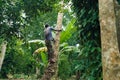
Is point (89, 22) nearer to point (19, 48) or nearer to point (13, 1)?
point (13, 1)

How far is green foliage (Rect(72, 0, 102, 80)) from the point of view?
20.4ft

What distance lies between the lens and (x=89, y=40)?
6.51 meters

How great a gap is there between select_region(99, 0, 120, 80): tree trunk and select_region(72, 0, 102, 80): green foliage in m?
1.99

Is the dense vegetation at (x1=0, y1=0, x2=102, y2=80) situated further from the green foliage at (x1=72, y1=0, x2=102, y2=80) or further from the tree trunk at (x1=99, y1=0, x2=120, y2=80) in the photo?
the tree trunk at (x1=99, y1=0, x2=120, y2=80)

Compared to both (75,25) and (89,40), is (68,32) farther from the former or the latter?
(89,40)

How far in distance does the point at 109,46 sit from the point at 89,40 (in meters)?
2.48

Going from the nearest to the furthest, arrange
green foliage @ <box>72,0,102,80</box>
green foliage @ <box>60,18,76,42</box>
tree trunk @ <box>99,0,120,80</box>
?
tree trunk @ <box>99,0,120,80</box> < green foliage @ <box>72,0,102,80</box> < green foliage @ <box>60,18,76,42</box>

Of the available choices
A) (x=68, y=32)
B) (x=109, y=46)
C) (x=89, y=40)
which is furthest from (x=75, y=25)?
(x=68, y=32)

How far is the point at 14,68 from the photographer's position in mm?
18172

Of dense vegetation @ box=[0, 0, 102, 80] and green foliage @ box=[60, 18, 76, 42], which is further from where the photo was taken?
green foliage @ box=[60, 18, 76, 42]

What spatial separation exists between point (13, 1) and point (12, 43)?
137cm

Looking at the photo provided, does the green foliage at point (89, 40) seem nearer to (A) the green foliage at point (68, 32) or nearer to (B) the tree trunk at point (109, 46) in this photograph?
(B) the tree trunk at point (109, 46)

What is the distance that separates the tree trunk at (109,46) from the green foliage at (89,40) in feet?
6.54

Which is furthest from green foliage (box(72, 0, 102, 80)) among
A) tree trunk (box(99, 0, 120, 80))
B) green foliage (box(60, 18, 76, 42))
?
green foliage (box(60, 18, 76, 42))
